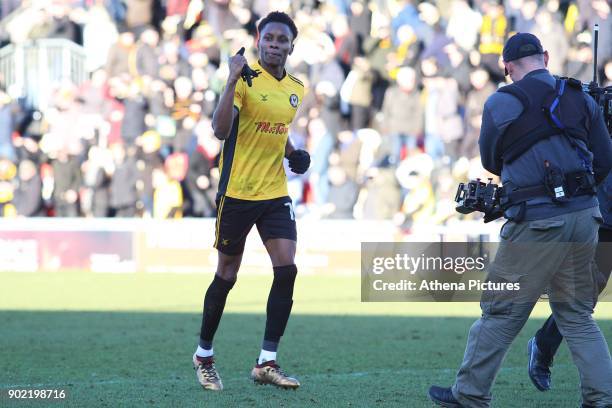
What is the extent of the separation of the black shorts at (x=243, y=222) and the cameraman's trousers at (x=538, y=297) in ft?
6.52

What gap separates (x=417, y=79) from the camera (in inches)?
746

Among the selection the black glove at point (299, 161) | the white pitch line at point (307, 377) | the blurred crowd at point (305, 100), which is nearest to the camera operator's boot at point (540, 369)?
the white pitch line at point (307, 377)

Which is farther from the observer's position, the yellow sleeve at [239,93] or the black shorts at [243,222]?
the black shorts at [243,222]

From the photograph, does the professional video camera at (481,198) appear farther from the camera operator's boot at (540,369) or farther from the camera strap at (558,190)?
the camera operator's boot at (540,369)

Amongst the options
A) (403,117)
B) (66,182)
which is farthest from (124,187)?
(403,117)

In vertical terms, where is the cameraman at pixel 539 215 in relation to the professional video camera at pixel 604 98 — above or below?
below

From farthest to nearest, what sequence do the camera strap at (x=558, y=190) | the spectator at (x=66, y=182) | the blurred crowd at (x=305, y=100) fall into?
the spectator at (x=66, y=182), the blurred crowd at (x=305, y=100), the camera strap at (x=558, y=190)

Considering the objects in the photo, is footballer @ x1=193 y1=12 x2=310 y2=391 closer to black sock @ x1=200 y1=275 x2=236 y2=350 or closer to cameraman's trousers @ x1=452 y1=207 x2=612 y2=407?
black sock @ x1=200 y1=275 x2=236 y2=350

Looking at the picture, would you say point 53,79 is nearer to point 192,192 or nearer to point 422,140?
point 192,192

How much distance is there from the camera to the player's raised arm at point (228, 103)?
7332 millimetres

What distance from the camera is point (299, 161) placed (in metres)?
8.09

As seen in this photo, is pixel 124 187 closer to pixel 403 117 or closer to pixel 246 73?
pixel 403 117

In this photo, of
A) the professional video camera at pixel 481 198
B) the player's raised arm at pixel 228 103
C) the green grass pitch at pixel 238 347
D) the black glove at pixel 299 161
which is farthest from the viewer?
the black glove at pixel 299 161

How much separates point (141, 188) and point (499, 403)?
1306cm
